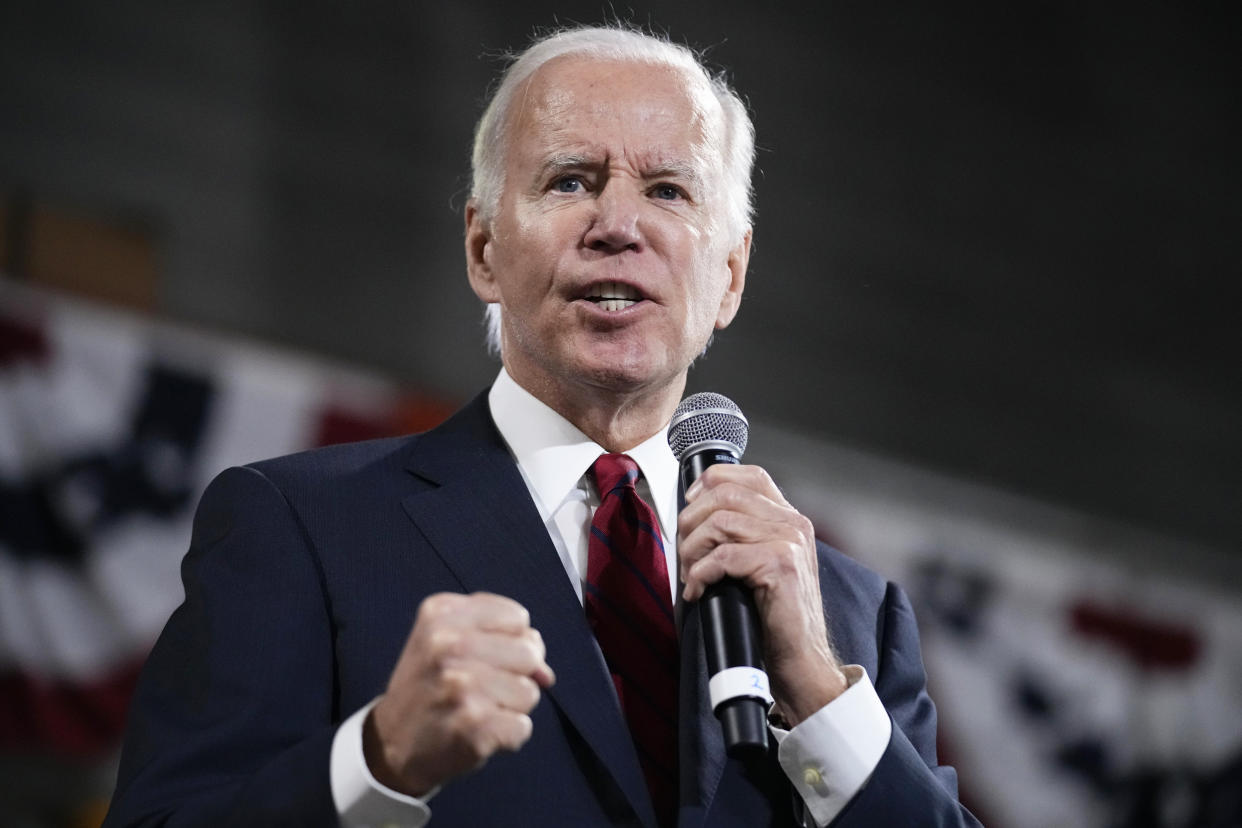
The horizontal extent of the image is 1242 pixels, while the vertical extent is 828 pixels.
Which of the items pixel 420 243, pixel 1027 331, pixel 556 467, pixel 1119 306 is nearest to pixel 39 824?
pixel 420 243

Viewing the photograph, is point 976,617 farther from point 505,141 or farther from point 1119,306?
point 505,141

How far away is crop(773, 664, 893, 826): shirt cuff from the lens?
50.4 inches

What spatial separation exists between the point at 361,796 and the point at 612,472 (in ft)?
1.70

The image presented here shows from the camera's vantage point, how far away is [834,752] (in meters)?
1.28

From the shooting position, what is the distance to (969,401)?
4.99m

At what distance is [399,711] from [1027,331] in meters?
4.37

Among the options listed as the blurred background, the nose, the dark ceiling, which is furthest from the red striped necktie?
the dark ceiling

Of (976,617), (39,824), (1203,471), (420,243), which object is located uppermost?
(420,243)

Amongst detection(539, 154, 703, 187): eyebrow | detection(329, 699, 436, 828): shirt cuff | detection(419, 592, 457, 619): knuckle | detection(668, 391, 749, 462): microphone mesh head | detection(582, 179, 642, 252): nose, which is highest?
detection(539, 154, 703, 187): eyebrow

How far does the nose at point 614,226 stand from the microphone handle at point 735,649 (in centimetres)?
45

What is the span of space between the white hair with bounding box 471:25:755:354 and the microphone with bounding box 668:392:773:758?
357mm

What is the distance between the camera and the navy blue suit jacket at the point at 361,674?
3.94 ft

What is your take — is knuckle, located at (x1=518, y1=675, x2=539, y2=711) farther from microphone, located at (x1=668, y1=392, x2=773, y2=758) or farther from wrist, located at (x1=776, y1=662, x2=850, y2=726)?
wrist, located at (x1=776, y1=662, x2=850, y2=726)

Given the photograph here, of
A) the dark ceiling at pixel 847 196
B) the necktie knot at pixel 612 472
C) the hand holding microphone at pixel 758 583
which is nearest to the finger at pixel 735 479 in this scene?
the hand holding microphone at pixel 758 583
